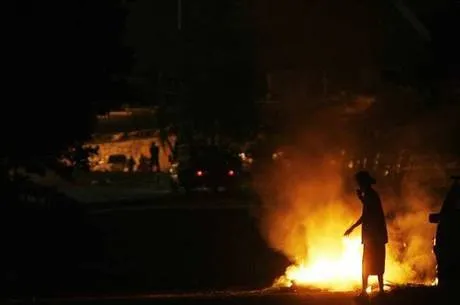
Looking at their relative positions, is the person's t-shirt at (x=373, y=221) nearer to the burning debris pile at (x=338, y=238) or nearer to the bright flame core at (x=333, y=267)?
the burning debris pile at (x=338, y=238)

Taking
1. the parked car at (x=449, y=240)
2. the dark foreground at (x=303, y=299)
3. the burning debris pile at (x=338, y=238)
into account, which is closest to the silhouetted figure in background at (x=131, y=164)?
the burning debris pile at (x=338, y=238)

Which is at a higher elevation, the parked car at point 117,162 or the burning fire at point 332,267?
the parked car at point 117,162

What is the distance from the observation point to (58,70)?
681 inches

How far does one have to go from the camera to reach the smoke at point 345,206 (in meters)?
15.6

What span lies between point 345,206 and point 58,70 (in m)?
5.13

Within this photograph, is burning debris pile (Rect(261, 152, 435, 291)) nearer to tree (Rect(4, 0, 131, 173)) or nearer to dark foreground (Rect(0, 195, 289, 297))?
dark foreground (Rect(0, 195, 289, 297))

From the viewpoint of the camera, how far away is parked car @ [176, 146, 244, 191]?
114 ft

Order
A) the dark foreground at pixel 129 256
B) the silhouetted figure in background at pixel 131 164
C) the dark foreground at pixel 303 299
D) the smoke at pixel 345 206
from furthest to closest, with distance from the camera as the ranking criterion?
the silhouetted figure in background at pixel 131 164 → the dark foreground at pixel 129 256 → the smoke at pixel 345 206 → the dark foreground at pixel 303 299

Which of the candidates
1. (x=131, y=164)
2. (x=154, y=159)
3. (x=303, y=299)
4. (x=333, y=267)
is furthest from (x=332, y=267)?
(x=131, y=164)

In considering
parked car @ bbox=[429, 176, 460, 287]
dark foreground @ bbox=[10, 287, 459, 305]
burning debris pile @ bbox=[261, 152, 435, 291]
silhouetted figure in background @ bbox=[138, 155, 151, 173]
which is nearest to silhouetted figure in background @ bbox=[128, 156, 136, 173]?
silhouetted figure in background @ bbox=[138, 155, 151, 173]

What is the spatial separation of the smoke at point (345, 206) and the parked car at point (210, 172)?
510 cm

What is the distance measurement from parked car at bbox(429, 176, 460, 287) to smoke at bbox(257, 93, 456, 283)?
242 cm

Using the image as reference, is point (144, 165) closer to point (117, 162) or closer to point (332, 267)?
point (117, 162)

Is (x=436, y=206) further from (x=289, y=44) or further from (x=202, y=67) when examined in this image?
(x=202, y=67)
